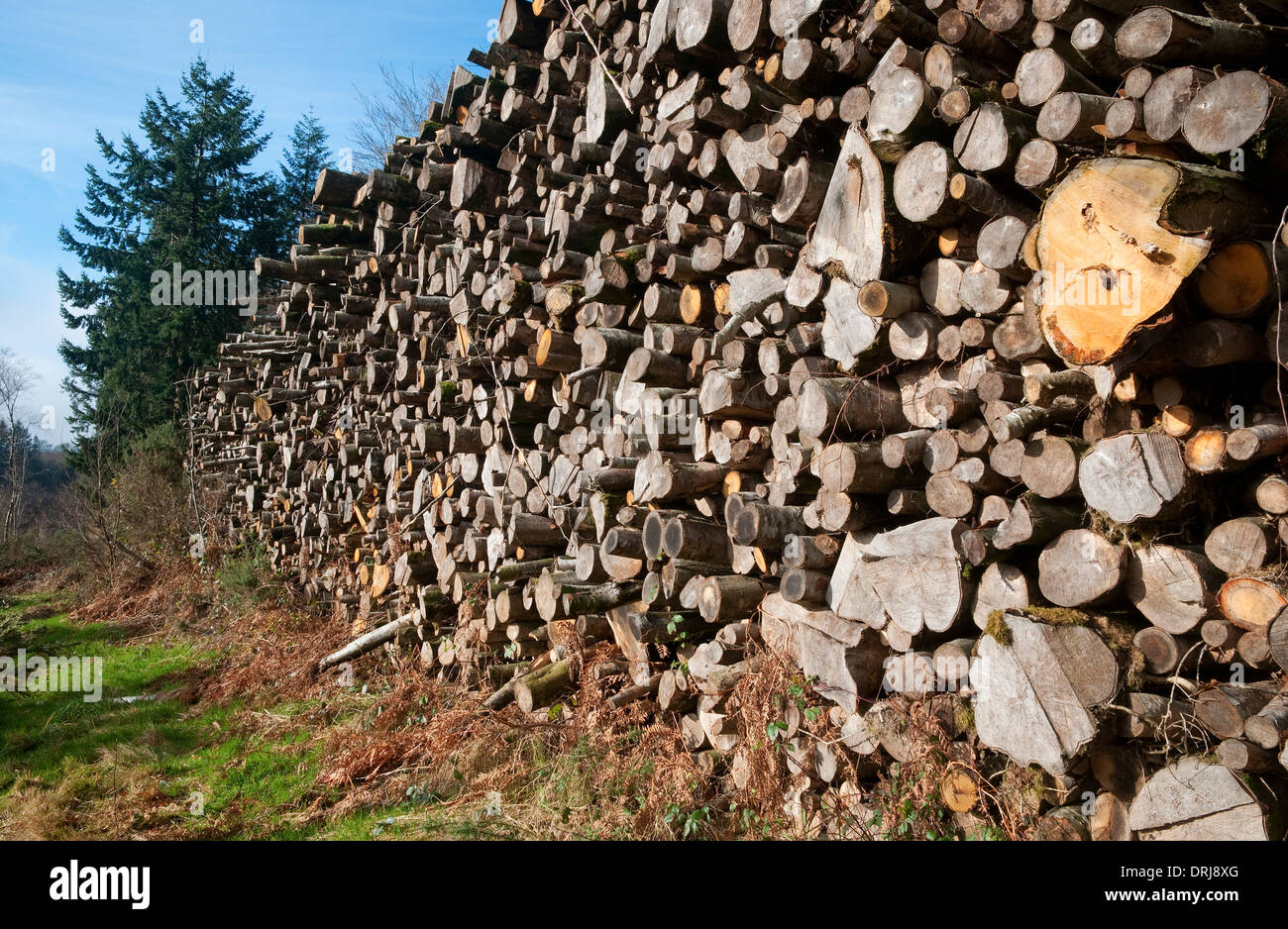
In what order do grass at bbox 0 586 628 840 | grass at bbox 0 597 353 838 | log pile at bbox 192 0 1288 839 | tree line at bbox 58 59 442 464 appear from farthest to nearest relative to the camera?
tree line at bbox 58 59 442 464
grass at bbox 0 597 353 838
grass at bbox 0 586 628 840
log pile at bbox 192 0 1288 839

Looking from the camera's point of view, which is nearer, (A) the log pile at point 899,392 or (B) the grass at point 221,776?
(A) the log pile at point 899,392

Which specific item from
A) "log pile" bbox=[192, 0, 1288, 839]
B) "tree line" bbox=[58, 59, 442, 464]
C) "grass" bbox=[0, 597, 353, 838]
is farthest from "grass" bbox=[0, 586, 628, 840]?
"tree line" bbox=[58, 59, 442, 464]

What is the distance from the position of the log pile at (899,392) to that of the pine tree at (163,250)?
571 inches

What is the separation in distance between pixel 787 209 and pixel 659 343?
1.07 m

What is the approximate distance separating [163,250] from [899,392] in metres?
20.2

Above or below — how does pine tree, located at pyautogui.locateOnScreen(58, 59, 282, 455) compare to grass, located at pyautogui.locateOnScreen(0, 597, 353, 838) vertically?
above

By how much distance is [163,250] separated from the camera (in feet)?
61.1

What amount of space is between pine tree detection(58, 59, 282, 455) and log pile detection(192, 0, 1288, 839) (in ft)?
47.6

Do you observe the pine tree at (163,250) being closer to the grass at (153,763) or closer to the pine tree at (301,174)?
the pine tree at (301,174)

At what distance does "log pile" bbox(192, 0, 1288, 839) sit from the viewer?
2.35m

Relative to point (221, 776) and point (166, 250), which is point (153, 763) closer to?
point (221, 776)

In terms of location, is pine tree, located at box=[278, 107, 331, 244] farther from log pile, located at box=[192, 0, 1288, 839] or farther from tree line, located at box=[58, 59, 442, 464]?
log pile, located at box=[192, 0, 1288, 839]

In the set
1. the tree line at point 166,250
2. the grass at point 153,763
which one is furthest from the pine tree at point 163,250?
the grass at point 153,763

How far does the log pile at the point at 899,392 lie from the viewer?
7.70ft
